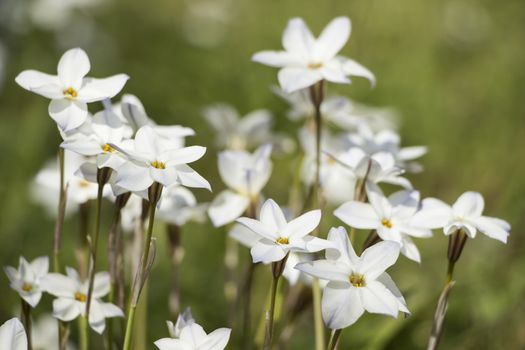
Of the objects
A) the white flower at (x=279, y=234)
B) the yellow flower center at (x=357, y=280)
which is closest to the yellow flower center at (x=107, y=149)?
the white flower at (x=279, y=234)

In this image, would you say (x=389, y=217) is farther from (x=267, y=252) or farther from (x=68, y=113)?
(x=68, y=113)

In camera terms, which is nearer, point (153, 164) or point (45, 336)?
point (153, 164)

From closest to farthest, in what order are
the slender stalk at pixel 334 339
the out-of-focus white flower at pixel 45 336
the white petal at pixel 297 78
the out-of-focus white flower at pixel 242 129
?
the slender stalk at pixel 334 339 → the white petal at pixel 297 78 → the out-of-focus white flower at pixel 45 336 → the out-of-focus white flower at pixel 242 129

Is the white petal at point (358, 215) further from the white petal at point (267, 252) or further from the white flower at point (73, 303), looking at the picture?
the white flower at point (73, 303)

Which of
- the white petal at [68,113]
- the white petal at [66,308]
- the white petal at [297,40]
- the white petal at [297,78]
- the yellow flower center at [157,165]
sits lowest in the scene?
the white petal at [66,308]

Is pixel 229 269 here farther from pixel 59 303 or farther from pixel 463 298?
pixel 463 298

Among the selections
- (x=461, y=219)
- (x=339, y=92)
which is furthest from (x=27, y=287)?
(x=339, y=92)
